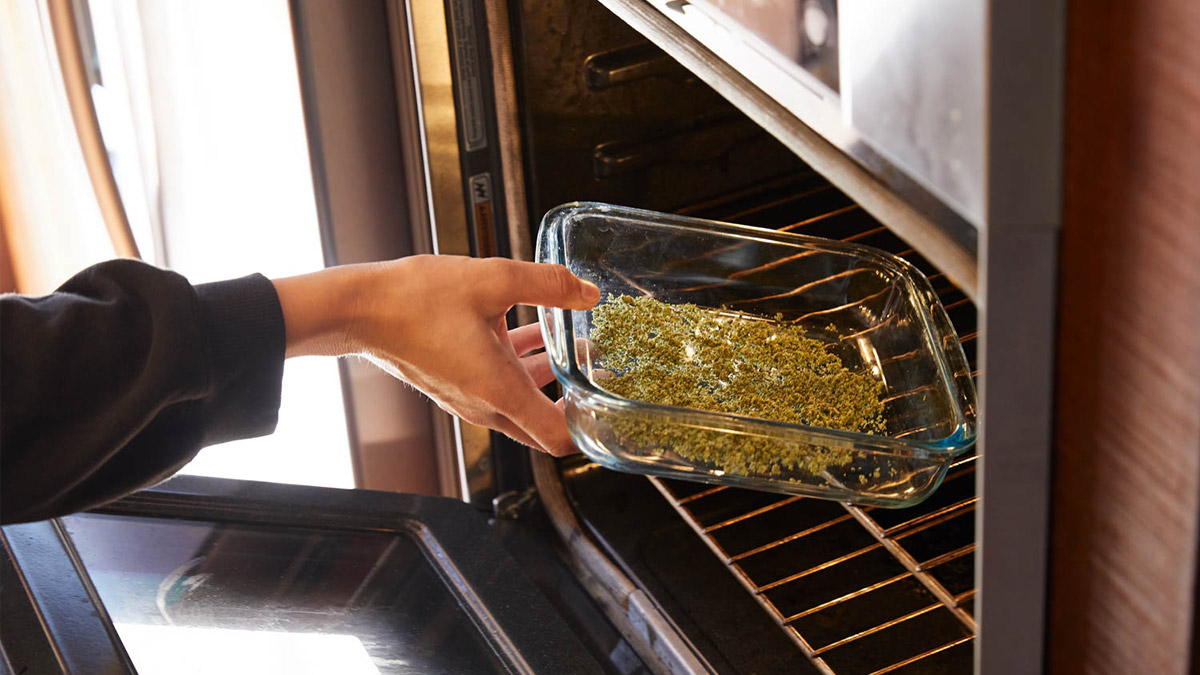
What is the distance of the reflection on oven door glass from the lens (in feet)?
2.60

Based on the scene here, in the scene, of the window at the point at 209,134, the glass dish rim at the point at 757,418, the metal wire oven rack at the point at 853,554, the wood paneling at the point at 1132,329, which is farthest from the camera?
the window at the point at 209,134

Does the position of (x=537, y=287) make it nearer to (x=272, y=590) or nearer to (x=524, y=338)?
(x=524, y=338)

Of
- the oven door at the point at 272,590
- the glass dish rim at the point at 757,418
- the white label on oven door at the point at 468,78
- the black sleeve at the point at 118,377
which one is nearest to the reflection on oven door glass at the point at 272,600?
the oven door at the point at 272,590

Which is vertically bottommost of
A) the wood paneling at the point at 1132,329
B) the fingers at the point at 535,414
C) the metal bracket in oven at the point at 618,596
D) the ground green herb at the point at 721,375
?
the metal bracket in oven at the point at 618,596

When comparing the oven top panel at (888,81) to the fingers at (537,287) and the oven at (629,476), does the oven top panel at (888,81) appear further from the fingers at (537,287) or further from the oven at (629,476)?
the fingers at (537,287)

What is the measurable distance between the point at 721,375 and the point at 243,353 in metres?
0.32

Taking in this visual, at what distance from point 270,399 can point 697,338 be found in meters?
0.30

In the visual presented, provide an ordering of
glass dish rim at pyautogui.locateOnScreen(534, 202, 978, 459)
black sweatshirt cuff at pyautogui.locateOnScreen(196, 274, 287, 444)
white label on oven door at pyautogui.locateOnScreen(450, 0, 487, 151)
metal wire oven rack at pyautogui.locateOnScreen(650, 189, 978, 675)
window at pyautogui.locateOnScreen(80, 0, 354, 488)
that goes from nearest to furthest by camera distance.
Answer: glass dish rim at pyautogui.locateOnScreen(534, 202, 978, 459), black sweatshirt cuff at pyautogui.locateOnScreen(196, 274, 287, 444), metal wire oven rack at pyautogui.locateOnScreen(650, 189, 978, 675), white label on oven door at pyautogui.locateOnScreen(450, 0, 487, 151), window at pyautogui.locateOnScreen(80, 0, 354, 488)

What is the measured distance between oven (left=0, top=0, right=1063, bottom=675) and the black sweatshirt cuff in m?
0.17

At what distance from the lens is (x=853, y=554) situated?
3.20ft

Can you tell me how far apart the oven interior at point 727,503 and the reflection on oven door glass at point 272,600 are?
23cm

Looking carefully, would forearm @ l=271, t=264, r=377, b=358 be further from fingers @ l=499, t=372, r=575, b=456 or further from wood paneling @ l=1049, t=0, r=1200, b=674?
wood paneling @ l=1049, t=0, r=1200, b=674

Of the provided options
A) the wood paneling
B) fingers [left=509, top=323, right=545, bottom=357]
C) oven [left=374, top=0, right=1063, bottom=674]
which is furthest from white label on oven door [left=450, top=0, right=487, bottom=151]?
the wood paneling

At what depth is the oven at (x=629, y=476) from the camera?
41cm
